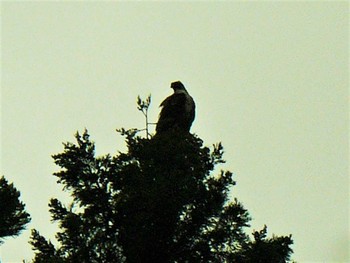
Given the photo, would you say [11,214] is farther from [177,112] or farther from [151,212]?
[177,112]

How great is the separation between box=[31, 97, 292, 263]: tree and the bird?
5398 mm

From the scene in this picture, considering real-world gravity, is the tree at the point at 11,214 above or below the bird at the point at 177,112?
below

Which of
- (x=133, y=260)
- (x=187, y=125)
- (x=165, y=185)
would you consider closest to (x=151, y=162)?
(x=165, y=185)

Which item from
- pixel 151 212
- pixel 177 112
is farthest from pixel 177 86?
pixel 151 212

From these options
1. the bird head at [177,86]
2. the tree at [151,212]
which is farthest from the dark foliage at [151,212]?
the bird head at [177,86]

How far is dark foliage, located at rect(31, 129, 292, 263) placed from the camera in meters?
11.2

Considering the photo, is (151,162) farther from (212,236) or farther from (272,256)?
(272,256)

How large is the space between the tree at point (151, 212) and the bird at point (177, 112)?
5.40 m

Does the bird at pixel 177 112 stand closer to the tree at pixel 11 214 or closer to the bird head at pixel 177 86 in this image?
the bird head at pixel 177 86

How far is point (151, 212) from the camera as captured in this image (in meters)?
11.2

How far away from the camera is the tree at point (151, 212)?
11.2 meters

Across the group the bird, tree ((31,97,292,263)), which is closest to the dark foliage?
tree ((31,97,292,263))

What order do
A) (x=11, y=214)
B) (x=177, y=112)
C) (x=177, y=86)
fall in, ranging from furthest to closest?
1. (x=177, y=86)
2. (x=177, y=112)
3. (x=11, y=214)

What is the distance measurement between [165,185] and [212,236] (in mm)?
918
